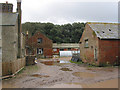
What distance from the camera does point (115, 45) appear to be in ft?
61.4

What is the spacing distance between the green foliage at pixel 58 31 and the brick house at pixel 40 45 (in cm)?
1570

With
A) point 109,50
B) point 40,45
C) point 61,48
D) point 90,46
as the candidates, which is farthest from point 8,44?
point 61,48

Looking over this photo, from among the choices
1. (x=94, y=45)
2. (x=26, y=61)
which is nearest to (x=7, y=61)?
(x=26, y=61)

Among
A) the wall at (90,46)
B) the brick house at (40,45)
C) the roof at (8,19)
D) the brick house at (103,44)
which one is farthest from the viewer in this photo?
the brick house at (40,45)

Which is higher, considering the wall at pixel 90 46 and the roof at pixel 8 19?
the roof at pixel 8 19

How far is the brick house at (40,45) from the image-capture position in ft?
126

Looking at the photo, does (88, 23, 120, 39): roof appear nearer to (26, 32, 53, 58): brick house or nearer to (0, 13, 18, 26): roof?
(0, 13, 18, 26): roof

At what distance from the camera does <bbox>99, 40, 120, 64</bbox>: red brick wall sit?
18328mm

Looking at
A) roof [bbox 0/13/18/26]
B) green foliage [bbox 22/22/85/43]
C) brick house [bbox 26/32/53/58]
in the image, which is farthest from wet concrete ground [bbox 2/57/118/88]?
green foliage [bbox 22/22/85/43]

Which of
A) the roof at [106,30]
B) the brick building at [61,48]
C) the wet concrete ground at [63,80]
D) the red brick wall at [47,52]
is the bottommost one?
the wet concrete ground at [63,80]

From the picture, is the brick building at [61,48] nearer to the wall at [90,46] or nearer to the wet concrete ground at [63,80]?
the wall at [90,46]

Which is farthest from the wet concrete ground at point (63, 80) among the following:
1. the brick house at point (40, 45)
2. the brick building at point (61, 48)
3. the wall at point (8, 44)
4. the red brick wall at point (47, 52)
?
the brick building at point (61, 48)

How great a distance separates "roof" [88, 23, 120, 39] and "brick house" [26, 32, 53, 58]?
20.1m

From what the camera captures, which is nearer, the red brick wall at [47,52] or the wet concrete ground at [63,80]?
the wet concrete ground at [63,80]
